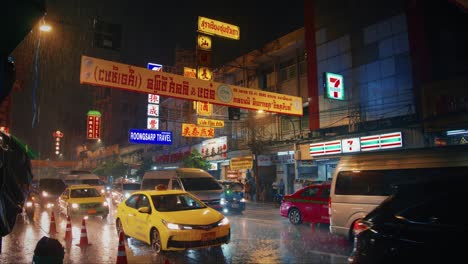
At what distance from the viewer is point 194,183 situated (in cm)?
1667

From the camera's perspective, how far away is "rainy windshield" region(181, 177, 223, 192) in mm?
16364

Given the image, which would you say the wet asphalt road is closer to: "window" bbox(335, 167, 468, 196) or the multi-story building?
"window" bbox(335, 167, 468, 196)

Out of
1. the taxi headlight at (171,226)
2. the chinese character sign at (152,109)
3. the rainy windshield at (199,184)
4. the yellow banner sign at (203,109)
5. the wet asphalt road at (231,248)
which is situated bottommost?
the wet asphalt road at (231,248)

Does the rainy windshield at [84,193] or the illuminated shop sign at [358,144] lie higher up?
the illuminated shop sign at [358,144]

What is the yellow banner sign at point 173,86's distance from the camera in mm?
14680

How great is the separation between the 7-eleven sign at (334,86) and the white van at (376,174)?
493 inches

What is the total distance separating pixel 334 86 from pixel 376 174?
1392 cm

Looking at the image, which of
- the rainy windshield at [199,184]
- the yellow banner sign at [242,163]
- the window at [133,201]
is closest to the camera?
the window at [133,201]

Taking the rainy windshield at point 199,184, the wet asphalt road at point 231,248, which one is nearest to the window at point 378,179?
the wet asphalt road at point 231,248

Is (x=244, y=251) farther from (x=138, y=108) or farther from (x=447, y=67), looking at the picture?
(x=138, y=108)

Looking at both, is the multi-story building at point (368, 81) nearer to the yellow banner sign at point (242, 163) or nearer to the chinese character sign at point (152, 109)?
the yellow banner sign at point (242, 163)

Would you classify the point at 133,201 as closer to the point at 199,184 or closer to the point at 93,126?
the point at 199,184

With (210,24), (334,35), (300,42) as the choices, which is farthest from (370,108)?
(210,24)

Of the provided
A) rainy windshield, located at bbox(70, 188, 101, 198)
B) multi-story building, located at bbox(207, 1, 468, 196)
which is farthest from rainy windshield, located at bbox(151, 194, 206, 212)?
multi-story building, located at bbox(207, 1, 468, 196)
